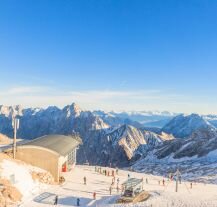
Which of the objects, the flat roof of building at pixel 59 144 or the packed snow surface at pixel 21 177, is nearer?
the packed snow surface at pixel 21 177

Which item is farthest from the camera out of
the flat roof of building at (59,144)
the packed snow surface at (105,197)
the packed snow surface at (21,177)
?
the flat roof of building at (59,144)

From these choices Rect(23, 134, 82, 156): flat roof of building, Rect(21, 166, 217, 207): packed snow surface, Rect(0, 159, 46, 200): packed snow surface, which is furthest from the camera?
Rect(23, 134, 82, 156): flat roof of building

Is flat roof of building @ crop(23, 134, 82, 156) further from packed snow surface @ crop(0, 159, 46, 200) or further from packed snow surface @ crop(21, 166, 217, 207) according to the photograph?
packed snow surface @ crop(0, 159, 46, 200)

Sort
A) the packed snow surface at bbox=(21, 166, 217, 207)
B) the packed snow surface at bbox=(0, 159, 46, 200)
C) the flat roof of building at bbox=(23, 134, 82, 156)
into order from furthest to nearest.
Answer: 1. the flat roof of building at bbox=(23, 134, 82, 156)
2. the packed snow surface at bbox=(0, 159, 46, 200)
3. the packed snow surface at bbox=(21, 166, 217, 207)

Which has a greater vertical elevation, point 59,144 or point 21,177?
point 59,144

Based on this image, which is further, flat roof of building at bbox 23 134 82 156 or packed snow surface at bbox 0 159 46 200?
flat roof of building at bbox 23 134 82 156

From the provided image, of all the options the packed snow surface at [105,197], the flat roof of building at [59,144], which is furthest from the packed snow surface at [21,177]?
the flat roof of building at [59,144]

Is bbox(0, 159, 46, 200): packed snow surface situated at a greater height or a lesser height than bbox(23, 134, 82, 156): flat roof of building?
lesser

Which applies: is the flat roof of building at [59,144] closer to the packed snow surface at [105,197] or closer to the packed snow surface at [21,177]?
the packed snow surface at [105,197]

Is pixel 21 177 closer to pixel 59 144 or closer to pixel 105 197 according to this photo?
pixel 105 197

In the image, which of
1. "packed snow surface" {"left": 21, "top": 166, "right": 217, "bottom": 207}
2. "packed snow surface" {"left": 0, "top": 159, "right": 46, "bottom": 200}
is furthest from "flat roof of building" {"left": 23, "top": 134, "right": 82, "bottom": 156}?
"packed snow surface" {"left": 0, "top": 159, "right": 46, "bottom": 200}

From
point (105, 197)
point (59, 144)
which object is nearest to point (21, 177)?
point (105, 197)
